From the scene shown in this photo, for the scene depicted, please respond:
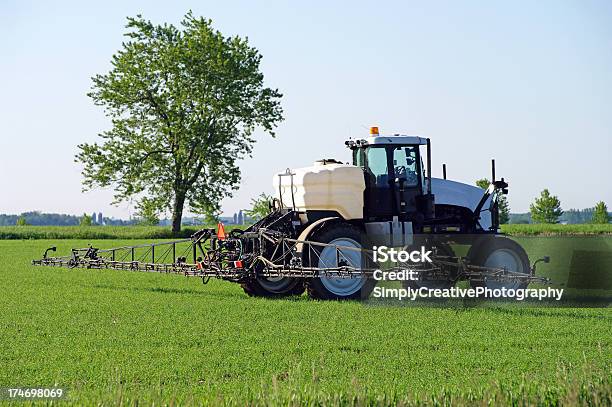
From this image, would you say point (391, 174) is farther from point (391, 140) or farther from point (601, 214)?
point (601, 214)

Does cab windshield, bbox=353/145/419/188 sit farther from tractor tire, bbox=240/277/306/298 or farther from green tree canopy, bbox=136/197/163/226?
green tree canopy, bbox=136/197/163/226

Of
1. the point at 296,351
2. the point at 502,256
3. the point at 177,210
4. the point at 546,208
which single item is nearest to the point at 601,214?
the point at 546,208

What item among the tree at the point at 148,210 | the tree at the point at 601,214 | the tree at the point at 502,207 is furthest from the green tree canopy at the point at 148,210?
the tree at the point at 601,214

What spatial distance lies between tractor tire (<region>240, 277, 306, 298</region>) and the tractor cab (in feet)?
6.07

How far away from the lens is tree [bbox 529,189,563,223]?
89.0 meters

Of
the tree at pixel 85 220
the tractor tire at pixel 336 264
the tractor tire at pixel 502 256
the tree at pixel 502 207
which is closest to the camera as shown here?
the tractor tire at pixel 336 264

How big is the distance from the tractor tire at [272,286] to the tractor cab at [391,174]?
6.07ft

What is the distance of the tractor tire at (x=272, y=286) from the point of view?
1705cm

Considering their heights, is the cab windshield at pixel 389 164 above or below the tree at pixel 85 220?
below

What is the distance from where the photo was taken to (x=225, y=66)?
53469 mm

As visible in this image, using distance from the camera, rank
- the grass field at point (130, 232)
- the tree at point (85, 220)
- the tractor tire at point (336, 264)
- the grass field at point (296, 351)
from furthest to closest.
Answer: the tree at point (85, 220)
the grass field at point (130, 232)
the tractor tire at point (336, 264)
the grass field at point (296, 351)

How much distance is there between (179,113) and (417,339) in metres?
43.0

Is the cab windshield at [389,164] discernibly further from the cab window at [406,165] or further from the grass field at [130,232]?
the grass field at [130,232]

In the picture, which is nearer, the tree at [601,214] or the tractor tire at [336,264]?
the tractor tire at [336,264]
